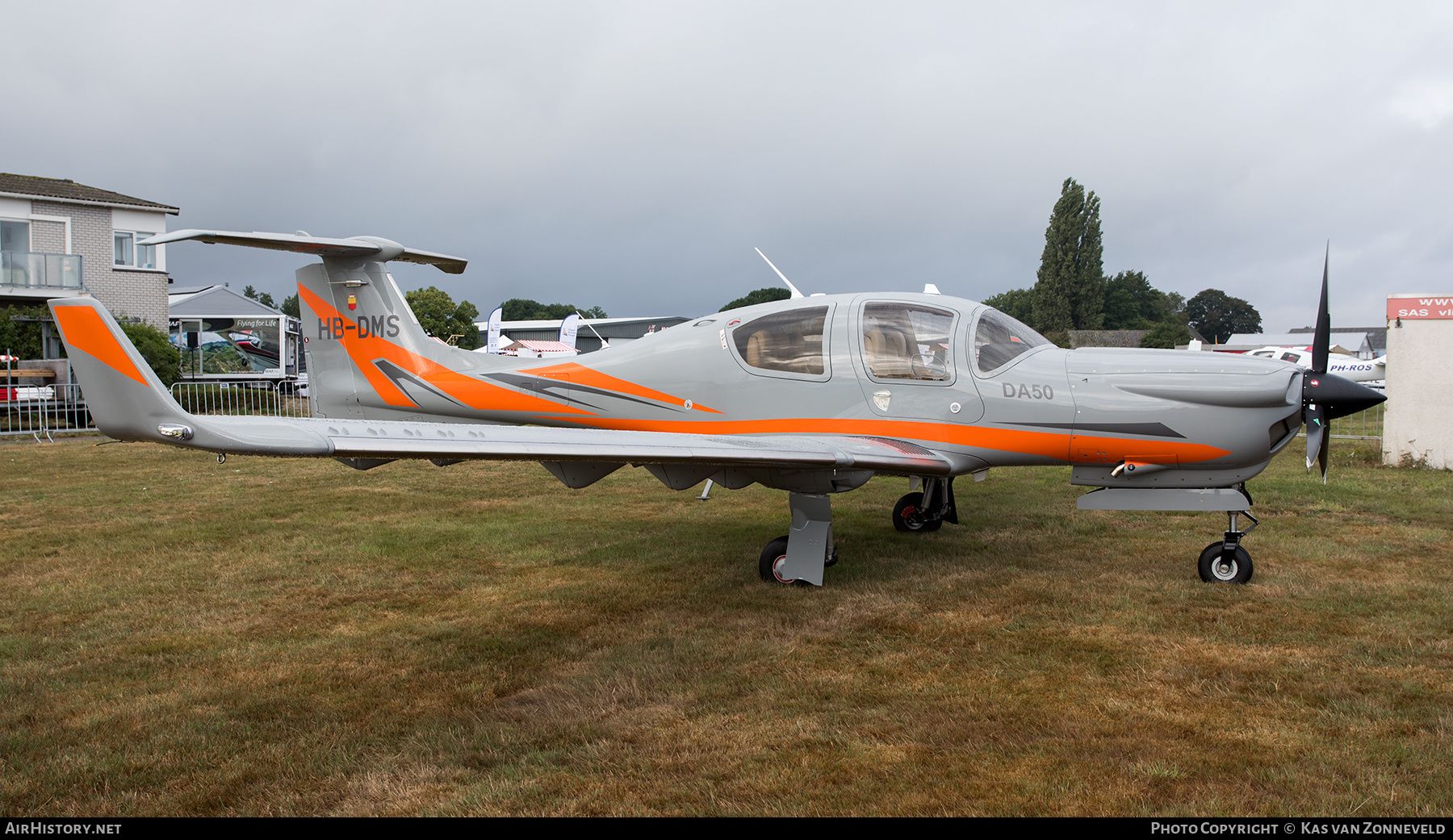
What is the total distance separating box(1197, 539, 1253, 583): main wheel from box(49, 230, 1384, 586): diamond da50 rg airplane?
0.04 ft

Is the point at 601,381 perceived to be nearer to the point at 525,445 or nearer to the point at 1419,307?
the point at 525,445

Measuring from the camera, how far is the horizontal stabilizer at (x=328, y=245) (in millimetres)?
6232

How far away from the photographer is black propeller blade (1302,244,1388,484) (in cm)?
562

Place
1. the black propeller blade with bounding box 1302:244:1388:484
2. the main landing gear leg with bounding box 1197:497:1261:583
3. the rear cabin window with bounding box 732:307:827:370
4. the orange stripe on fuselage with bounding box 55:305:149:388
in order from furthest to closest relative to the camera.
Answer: the rear cabin window with bounding box 732:307:827:370 < the main landing gear leg with bounding box 1197:497:1261:583 < the black propeller blade with bounding box 1302:244:1388:484 < the orange stripe on fuselage with bounding box 55:305:149:388

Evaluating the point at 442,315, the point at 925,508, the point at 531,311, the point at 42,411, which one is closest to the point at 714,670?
the point at 925,508

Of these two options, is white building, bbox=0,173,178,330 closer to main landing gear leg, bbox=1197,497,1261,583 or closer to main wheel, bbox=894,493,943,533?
main wheel, bbox=894,493,943,533

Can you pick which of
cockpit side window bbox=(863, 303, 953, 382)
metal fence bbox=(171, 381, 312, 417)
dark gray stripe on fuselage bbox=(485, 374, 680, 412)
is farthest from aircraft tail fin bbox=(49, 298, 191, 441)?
metal fence bbox=(171, 381, 312, 417)

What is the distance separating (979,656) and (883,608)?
40.5 inches

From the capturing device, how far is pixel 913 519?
8.29 metres

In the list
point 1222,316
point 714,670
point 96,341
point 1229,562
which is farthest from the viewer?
point 1222,316

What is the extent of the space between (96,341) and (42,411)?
18.7m

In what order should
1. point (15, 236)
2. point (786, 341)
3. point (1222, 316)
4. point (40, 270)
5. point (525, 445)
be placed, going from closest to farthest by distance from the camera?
point (525, 445) → point (786, 341) → point (40, 270) → point (15, 236) → point (1222, 316)

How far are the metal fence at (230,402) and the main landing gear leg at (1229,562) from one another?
68.5ft

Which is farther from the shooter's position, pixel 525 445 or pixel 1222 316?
pixel 1222 316
